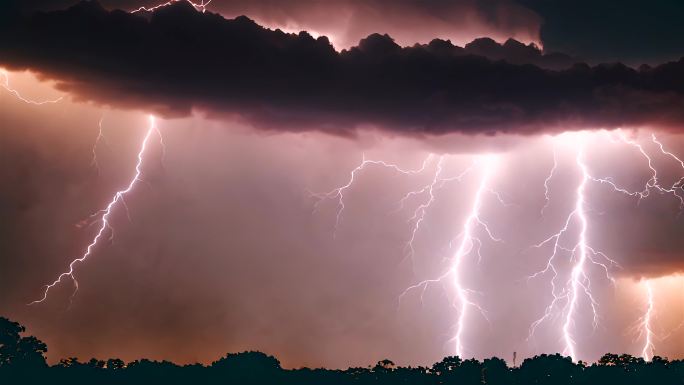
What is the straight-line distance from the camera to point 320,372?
75.8m

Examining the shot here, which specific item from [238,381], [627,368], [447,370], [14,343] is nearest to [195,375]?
[238,381]

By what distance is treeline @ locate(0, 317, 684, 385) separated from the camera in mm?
65375

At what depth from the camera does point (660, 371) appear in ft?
237

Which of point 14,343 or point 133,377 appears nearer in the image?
point 14,343

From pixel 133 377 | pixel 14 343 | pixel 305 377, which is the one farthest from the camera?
pixel 305 377

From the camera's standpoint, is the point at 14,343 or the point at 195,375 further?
the point at 195,375

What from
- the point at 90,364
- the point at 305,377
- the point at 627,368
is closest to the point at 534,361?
the point at 627,368

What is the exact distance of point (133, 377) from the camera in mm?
69562

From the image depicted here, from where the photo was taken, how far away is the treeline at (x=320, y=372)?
65.4 m

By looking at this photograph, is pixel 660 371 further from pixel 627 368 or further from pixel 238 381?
pixel 238 381

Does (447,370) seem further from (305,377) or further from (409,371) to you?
(305,377)

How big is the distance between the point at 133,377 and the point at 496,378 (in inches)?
998

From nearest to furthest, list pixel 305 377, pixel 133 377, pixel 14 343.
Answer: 1. pixel 14 343
2. pixel 133 377
3. pixel 305 377

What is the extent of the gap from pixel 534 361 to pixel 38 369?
111ft
